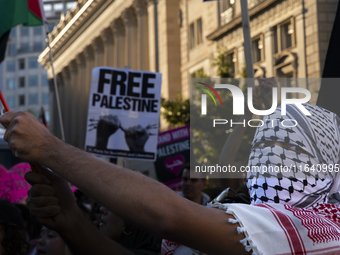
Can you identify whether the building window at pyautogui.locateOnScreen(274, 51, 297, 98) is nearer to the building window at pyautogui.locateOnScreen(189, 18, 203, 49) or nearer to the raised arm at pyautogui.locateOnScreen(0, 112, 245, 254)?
the building window at pyautogui.locateOnScreen(189, 18, 203, 49)

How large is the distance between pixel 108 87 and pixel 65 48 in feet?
193

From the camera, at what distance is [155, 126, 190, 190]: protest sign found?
36.2ft

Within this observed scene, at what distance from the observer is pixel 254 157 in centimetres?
163

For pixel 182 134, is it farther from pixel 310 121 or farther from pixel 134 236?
pixel 310 121

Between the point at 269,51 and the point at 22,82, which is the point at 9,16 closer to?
the point at 269,51

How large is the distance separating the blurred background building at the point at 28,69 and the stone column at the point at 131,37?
185 feet

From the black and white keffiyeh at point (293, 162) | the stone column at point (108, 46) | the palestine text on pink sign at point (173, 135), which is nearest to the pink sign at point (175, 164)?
the palestine text on pink sign at point (173, 135)

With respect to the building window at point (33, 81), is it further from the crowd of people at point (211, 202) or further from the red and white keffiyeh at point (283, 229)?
the red and white keffiyeh at point (283, 229)

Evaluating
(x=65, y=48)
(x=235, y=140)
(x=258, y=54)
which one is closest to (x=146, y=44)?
(x=258, y=54)

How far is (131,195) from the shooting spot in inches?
47.8

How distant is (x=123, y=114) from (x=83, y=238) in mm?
8244

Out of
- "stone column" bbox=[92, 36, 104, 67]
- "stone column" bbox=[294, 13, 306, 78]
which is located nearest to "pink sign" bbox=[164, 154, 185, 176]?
"stone column" bbox=[294, 13, 306, 78]

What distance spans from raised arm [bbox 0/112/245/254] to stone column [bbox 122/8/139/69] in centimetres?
4398

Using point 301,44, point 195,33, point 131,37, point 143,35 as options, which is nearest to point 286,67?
point 301,44
